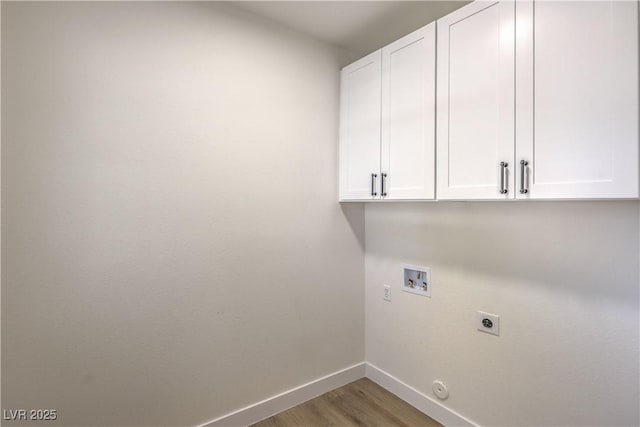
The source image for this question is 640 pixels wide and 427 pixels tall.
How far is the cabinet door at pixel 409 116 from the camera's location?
160cm

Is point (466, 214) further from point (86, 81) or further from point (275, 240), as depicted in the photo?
point (86, 81)

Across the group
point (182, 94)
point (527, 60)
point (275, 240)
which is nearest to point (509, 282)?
point (527, 60)

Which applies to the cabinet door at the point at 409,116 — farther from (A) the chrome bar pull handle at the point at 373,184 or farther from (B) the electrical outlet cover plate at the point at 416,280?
(B) the electrical outlet cover plate at the point at 416,280

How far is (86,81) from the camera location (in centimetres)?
138

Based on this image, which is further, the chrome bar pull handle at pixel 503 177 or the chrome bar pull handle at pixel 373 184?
the chrome bar pull handle at pixel 373 184

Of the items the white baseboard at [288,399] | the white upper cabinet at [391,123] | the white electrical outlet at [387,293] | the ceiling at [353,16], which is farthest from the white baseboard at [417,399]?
the ceiling at [353,16]

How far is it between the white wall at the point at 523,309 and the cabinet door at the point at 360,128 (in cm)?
33

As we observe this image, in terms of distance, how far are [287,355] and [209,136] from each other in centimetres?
146

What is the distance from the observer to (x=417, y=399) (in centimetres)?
199

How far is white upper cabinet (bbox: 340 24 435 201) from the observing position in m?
1.61

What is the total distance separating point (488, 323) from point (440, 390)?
564mm

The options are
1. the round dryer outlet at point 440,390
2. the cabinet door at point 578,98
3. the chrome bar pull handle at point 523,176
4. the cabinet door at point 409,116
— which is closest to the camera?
the cabinet door at point 578,98

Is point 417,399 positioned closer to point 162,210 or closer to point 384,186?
point 384,186

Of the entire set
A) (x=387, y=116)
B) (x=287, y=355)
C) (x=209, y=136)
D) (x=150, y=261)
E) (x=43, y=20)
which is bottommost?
(x=287, y=355)
